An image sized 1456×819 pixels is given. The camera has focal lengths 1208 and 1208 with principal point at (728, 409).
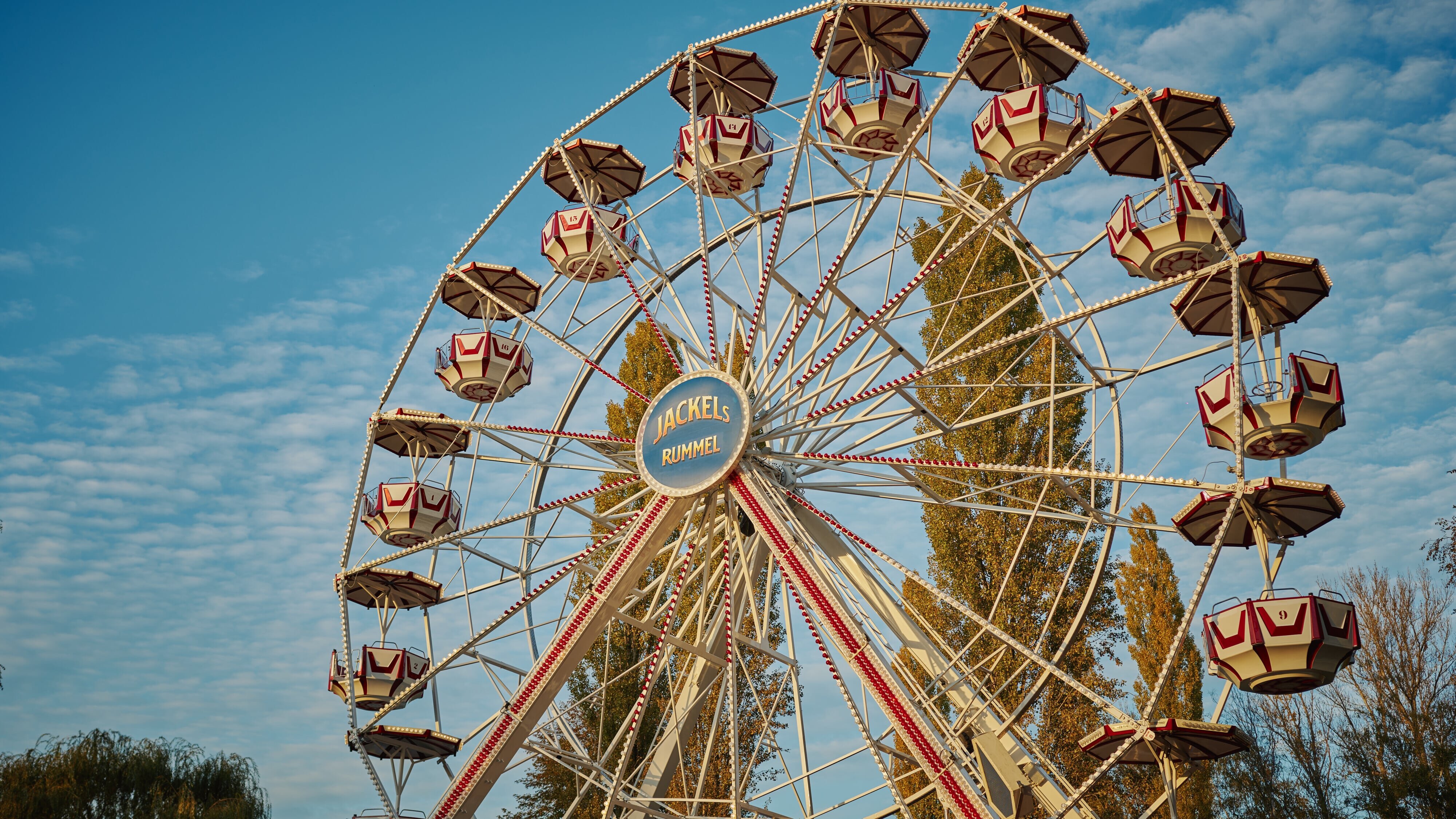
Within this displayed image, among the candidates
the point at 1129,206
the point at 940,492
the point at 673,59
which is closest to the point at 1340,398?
the point at 1129,206

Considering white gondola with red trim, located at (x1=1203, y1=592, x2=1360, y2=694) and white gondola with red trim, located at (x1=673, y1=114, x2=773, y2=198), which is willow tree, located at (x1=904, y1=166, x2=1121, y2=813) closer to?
white gondola with red trim, located at (x1=673, y1=114, x2=773, y2=198)

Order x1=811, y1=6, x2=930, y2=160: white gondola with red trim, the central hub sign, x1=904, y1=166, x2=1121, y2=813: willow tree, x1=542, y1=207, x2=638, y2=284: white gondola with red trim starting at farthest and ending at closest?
x1=904, y1=166, x2=1121, y2=813: willow tree < x1=542, y1=207, x2=638, y2=284: white gondola with red trim < x1=811, y1=6, x2=930, y2=160: white gondola with red trim < the central hub sign

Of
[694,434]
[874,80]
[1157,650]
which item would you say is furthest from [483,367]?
[1157,650]

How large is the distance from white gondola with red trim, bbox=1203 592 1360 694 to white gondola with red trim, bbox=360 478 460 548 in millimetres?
9126

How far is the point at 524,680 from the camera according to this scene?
12719mm

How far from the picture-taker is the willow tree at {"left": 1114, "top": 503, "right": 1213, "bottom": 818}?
1906 centimetres

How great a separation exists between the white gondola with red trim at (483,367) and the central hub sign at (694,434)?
3.21 meters

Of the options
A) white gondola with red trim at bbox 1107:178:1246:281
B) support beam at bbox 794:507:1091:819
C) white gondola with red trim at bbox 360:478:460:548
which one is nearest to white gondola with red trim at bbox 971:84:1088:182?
white gondola with red trim at bbox 1107:178:1246:281

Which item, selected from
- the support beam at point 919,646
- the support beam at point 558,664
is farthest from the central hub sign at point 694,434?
the support beam at point 919,646

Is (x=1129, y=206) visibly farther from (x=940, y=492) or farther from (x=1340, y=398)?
(x=940, y=492)

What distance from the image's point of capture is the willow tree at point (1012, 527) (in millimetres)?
18266

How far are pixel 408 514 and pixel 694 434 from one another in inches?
171

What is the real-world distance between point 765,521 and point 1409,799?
12663mm

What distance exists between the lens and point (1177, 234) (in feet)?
37.8
